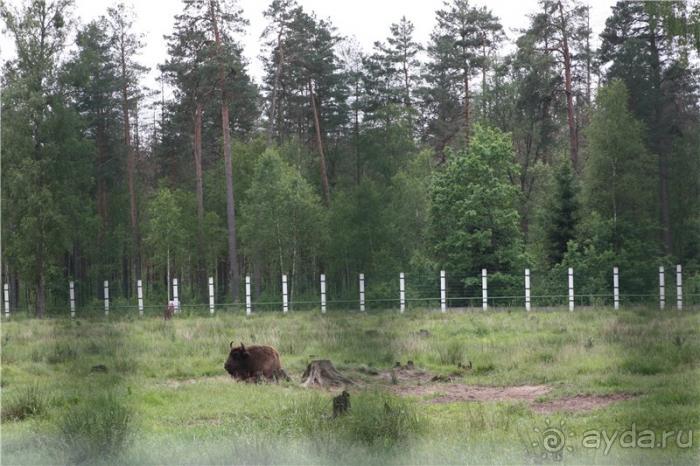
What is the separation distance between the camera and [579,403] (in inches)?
242

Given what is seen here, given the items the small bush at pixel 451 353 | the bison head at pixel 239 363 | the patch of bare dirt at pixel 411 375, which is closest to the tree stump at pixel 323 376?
the patch of bare dirt at pixel 411 375

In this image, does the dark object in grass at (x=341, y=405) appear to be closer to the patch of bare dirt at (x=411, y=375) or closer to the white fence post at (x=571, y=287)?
the patch of bare dirt at (x=411, y=375)

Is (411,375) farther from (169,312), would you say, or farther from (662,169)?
(169,312)

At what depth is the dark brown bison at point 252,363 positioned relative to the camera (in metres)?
7.23

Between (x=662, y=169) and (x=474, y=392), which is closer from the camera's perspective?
(x=474, y=392)

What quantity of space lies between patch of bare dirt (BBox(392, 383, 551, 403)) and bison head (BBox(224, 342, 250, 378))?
1.70 m

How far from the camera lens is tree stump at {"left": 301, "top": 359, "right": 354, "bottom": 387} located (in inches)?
241

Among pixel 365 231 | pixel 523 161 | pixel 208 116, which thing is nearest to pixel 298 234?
pixel 365 231

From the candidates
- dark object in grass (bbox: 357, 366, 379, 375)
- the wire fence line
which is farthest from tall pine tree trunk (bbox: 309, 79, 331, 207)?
the wire fence line

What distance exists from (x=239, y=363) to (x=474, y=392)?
7.47 ft

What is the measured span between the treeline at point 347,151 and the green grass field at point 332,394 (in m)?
0.88

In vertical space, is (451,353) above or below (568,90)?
below

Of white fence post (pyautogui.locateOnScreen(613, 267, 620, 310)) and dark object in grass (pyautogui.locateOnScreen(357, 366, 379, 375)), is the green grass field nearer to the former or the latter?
dark object in grass (pyautogui.locateOnScreen(357, 366, 379, 375))

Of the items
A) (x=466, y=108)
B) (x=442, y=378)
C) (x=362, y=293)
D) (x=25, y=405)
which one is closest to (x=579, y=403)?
(x=442, y=378)
